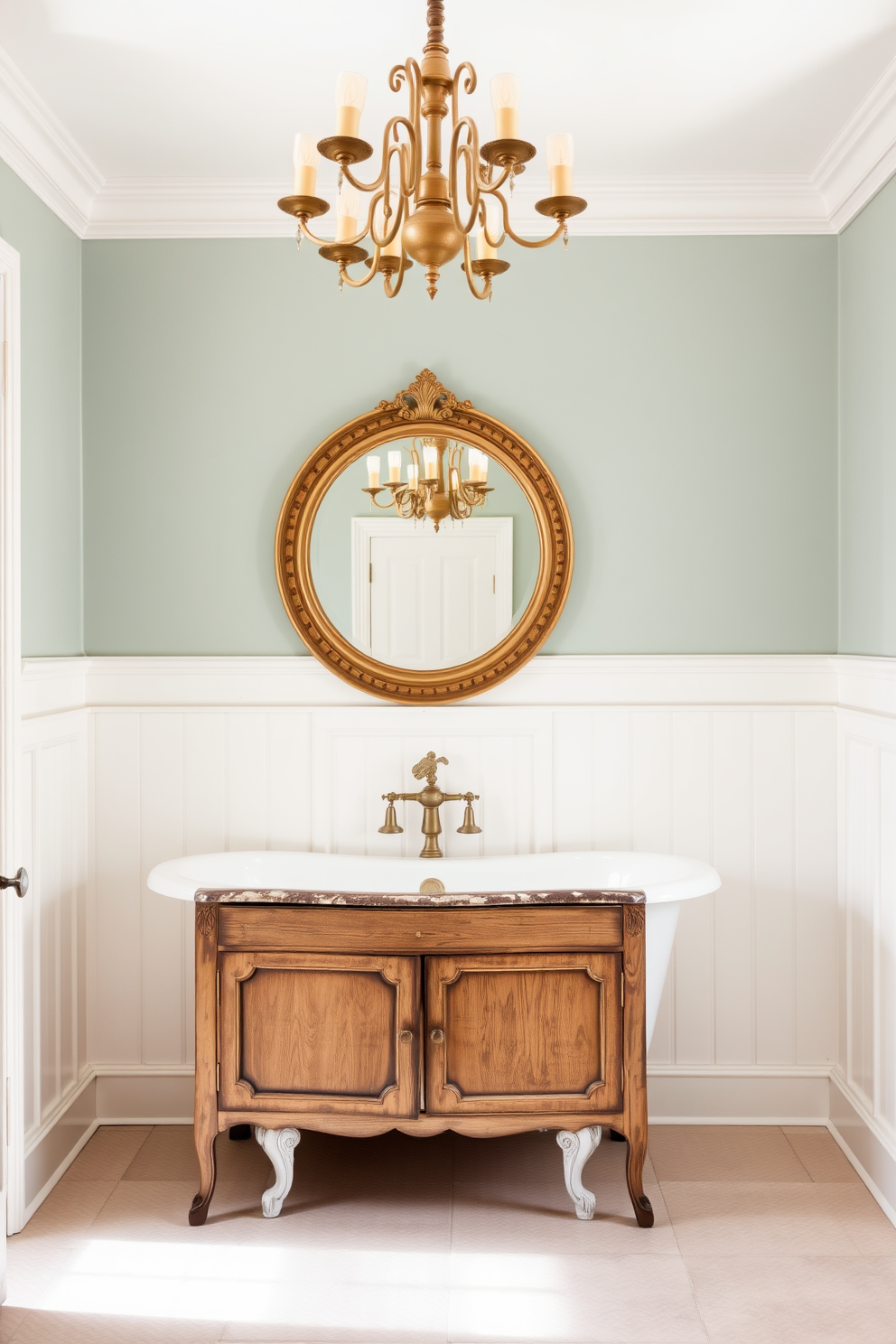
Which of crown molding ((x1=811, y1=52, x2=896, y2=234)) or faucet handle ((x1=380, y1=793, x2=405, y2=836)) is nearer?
crown molding ((x1=811, y1=52, x2=896, y2=234))

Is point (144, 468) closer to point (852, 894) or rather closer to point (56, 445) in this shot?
point (56, 445)

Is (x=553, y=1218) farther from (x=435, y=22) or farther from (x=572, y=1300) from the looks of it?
(x=435, y=22)

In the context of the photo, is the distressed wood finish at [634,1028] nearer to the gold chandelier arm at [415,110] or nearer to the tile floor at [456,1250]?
the tile floor at [456,1250]

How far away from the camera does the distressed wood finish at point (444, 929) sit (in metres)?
2.38

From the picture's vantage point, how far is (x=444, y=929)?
2385 mm

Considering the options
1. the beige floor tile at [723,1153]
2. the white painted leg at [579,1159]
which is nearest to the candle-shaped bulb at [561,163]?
the white painted leg at [579,1159]

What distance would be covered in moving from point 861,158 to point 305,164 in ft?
5.51

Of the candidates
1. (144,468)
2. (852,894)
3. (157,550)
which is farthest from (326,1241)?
(144,468)

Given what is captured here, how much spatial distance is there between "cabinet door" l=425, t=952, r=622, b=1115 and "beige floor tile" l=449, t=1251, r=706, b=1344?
0.32 metres

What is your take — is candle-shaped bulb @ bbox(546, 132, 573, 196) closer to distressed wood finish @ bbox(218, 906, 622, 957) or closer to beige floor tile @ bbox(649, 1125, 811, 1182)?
distressed wood finish @ bbox(218, 906, 622, 957)

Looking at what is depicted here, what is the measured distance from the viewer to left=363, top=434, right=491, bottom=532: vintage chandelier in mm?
3004

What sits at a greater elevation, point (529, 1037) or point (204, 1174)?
point (529, 1037)

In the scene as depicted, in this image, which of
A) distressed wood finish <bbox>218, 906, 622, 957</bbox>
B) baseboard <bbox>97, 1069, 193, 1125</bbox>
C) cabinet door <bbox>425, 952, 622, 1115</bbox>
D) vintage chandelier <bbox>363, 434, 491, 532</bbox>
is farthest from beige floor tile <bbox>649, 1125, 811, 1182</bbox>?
vintage chandelier <bbox>363, 434, 491, 532</bbox>

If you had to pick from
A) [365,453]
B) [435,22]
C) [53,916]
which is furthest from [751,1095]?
[435,22]
